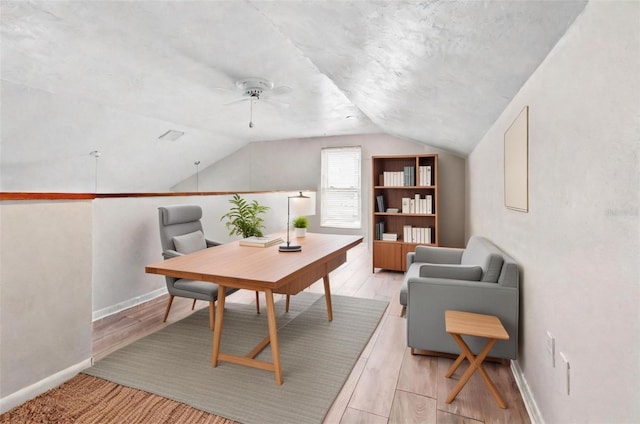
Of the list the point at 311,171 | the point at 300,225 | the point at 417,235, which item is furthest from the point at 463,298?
the point at 311,171

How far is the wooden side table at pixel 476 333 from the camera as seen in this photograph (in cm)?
188

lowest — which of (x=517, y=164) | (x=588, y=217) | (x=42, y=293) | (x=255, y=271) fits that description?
(x=42, y=293)

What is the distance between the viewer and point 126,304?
10.8ft

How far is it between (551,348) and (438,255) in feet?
6.99

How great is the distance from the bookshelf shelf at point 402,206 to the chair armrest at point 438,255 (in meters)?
1.12

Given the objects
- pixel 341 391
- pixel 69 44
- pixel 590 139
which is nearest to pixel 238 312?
pixel 341 391

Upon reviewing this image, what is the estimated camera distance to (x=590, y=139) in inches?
44.6

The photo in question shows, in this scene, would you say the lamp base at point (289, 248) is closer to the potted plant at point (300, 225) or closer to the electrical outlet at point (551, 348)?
the potted plant at point (300, 225)

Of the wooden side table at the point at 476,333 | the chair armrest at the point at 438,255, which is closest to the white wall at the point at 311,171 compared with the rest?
the chair armrest at the point at 438,255

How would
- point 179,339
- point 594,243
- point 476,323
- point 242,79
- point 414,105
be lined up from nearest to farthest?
point 594,243, point 476,323, point 179,339, point 414,105, point 242,79

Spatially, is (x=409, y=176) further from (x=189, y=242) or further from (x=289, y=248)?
(x=189, y=242)

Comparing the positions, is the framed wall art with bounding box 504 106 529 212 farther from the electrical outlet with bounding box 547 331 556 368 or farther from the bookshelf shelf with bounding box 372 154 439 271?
the bookshelf shelf with bounding box 372 154 439 271

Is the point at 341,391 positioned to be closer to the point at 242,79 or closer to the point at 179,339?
the point at 179,339

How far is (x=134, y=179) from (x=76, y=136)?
164 centimetres
